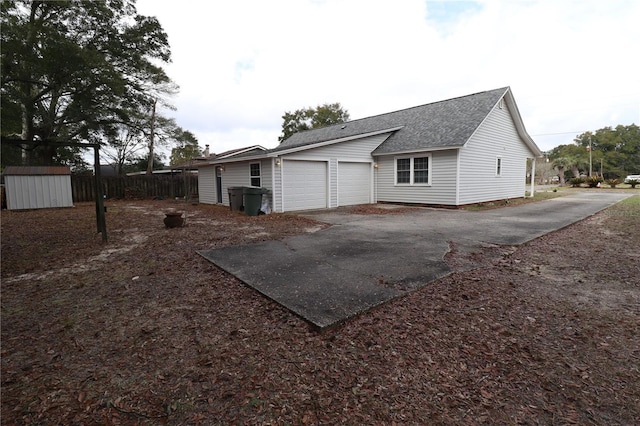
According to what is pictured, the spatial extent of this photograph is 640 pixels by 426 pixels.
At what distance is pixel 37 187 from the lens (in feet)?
43.2

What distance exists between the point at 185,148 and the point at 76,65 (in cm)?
2322

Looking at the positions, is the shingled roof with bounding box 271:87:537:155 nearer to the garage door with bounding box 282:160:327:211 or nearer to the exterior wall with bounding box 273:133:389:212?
the exterior wall with bounding box 273:133:389:212

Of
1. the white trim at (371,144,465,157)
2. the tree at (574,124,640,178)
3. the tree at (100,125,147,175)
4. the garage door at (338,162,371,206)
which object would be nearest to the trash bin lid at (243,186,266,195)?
the garage door at (338,162,371,206)

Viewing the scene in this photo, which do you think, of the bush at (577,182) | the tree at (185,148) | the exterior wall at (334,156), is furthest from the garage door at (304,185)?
the bush at (577,182)

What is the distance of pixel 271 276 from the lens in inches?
160

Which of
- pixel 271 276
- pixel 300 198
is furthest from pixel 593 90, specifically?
pixel 271 276

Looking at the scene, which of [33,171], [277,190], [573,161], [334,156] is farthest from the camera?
[573,161]

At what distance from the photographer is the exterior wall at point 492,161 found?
12664mm

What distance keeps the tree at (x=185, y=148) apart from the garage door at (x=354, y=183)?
18.9 m

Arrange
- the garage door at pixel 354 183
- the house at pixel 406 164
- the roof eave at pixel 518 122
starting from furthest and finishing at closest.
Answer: the roof eave at pixel 518 122, the garage door at pixel 354 183, the house at pixel 406 164

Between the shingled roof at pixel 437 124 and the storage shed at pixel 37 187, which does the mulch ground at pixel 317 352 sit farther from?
the storage shed at pixel 37 187

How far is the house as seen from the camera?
11.9 metres

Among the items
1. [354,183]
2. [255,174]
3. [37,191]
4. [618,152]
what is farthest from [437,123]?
[618,152]

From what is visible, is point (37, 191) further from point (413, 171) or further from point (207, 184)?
point (413, 171)
